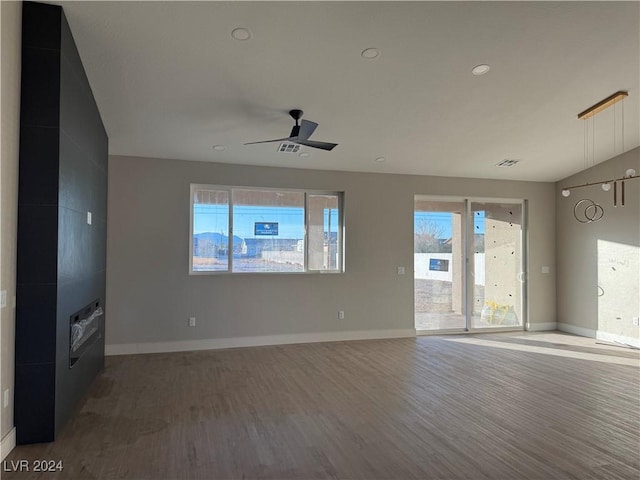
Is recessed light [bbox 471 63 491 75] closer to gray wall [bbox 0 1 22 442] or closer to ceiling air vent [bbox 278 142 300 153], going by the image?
ceiling air vent [bbox 278 142 300 153]

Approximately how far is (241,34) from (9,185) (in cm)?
199

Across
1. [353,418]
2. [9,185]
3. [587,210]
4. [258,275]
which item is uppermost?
[587,210]

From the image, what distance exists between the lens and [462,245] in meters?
7.08

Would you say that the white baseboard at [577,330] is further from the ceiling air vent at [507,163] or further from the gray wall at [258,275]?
the ceiling air vent at [507,163]

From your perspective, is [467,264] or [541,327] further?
[541,327]

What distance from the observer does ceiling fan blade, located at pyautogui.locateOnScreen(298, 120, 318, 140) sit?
12.4 ft

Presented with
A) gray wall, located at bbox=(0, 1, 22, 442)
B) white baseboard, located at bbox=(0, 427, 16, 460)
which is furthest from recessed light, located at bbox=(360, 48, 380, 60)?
white baseboard, located at bbox=(0, 427, 16, 460)

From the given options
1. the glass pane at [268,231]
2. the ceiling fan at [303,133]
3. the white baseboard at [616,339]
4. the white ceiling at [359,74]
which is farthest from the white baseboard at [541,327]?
the ceiling fan at [303,133]

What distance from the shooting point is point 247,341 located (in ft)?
19.3

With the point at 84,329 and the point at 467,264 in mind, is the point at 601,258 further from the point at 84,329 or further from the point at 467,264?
the point at 84,329

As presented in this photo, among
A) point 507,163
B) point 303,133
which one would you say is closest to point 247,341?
point 303,133

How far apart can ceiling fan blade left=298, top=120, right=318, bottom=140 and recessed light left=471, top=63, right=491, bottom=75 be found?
1.60 meters

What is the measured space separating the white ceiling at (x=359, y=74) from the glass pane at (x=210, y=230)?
61 centimetres

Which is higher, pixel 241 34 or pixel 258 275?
pixel 241 34
